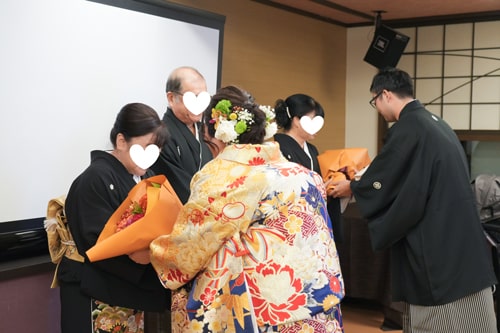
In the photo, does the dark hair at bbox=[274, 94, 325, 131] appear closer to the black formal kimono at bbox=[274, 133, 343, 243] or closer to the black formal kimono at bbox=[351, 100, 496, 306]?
the black formal kimono at bbox=[274, 133, 343, 243]

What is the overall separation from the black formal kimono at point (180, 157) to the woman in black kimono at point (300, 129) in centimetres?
83

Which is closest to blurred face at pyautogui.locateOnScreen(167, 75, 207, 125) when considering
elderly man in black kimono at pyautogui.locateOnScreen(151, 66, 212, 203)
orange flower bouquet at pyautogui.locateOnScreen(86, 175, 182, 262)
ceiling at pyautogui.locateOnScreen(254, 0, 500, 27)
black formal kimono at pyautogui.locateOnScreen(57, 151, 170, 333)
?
elderly man in black kimono at pyautogui.locateOnScreen(151, 66, 212, 203)

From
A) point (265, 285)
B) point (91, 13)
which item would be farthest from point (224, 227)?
point (91, 13)

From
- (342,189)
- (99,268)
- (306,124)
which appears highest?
(306,124)

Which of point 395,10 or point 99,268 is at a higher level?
point 395,10

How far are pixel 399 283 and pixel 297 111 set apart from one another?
4.24 ft

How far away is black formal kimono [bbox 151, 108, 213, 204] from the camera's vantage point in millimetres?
2766

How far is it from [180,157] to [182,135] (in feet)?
0.38

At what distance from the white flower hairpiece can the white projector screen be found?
1059mm

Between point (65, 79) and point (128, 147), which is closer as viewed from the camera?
point (128, 147)

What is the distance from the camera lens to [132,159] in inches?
89.5

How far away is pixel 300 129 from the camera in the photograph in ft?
12.1

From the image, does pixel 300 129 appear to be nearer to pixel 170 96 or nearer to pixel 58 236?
pixel 170 96

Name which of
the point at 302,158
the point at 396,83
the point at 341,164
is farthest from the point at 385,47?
the point at 396,83
